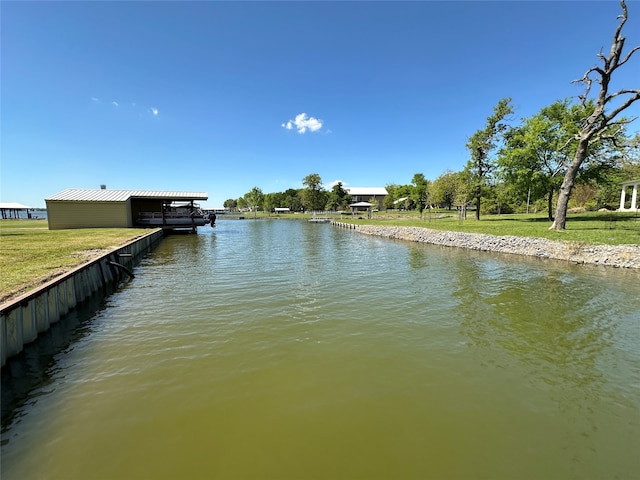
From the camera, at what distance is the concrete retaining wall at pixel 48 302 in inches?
219

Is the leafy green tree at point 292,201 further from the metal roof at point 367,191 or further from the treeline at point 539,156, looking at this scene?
the treeline at point 539,156

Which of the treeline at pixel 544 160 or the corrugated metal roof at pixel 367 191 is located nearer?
the treeline at pixel 544 160

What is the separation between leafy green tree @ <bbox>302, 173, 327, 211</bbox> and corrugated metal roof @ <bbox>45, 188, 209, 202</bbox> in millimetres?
58842

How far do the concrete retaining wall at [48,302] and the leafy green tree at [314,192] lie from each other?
264 feet

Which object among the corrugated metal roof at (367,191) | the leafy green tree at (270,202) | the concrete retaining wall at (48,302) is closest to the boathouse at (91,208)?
the concrete retaining wall at (48,302)

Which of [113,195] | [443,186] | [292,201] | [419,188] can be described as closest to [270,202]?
[292,201]

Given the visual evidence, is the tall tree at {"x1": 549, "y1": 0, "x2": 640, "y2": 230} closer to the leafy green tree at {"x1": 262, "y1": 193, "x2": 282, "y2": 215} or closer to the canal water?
the canal water

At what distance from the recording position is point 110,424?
4016 mm

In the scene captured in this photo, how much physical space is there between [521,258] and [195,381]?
1723 centimetres

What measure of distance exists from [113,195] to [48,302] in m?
26.7

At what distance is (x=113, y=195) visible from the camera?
1157 inches

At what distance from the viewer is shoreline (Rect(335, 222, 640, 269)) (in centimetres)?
1382

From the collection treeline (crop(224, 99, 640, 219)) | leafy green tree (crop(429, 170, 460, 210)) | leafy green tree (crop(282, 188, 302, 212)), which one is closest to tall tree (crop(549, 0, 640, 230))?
treeline (crop(224, 99, 640, 219))

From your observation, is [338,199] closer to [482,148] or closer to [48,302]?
[482,148]
